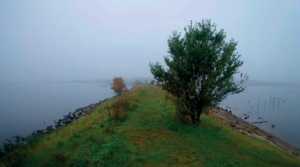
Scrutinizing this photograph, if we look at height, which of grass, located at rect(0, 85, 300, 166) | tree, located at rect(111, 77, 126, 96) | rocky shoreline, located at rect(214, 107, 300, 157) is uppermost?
tree, located at rect(111, 77, 126, 96)

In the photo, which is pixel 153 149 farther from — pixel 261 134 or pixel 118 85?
pixel 118 85

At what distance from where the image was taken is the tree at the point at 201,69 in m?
11.5

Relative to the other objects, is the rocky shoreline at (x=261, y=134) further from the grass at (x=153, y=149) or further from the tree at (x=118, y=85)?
the tree at (x=118, y=85)

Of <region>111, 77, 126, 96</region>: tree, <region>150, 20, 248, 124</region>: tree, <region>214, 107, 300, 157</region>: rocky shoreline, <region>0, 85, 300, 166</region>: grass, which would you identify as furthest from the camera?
<region>111, 77, 126, 96</region>: tree

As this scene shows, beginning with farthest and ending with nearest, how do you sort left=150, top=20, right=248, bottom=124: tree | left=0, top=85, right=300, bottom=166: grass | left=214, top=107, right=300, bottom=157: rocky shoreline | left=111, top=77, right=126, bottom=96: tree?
left=111, top=77, right=126, bottom=96: tree < left=214, top=107, right=300, bottom=157: rocky shoreline < left=150, top=20, right=248, bottom=124: tree < left=0, top=85, right=300, bottom=166: grass

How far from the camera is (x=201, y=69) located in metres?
11.7

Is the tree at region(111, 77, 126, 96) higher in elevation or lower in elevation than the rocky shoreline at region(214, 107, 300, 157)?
higher

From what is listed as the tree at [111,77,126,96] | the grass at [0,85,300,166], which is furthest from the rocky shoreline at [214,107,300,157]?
the tree at [111,77,126,96]

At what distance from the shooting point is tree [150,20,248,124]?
37.6 feet

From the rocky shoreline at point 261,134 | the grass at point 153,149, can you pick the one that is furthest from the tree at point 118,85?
the grass at point 153,149

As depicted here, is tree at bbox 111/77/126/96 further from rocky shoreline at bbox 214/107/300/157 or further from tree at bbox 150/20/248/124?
tree at bbox 150/20/248/124

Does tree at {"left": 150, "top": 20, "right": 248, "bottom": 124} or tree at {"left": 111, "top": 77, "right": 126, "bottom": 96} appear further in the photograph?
tree at {"left": 111, "top": 77, "right": 126, "bottom": 96}

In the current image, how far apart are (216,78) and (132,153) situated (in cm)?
774

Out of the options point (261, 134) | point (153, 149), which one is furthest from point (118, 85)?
point (153, 149)
